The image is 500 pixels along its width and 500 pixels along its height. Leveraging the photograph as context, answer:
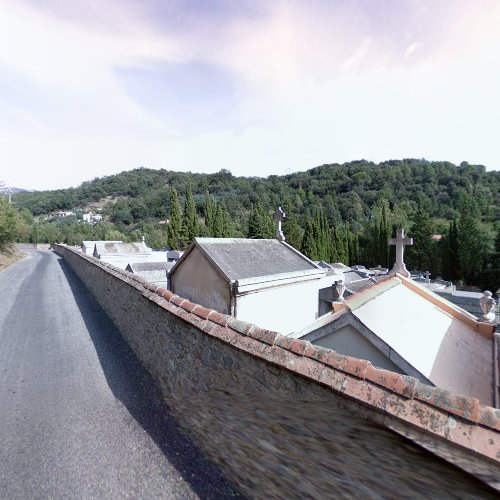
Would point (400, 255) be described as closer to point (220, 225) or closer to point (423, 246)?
point (423, 246)

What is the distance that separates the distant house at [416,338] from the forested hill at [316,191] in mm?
69786

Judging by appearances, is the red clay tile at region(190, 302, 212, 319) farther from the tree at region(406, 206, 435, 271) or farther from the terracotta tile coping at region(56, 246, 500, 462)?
the tree at region(406, 206, 435, 271)

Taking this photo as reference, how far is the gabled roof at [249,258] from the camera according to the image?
10305 millimetres

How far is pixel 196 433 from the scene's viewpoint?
13.6 ft

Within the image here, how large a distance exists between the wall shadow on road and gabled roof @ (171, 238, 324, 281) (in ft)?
11.8

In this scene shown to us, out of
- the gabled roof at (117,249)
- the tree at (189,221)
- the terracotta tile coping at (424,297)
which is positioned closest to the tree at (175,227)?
the tree at (189,221)

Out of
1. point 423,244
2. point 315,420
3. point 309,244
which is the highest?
point 423,244

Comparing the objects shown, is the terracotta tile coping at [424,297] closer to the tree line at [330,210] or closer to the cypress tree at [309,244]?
the cypress tree at [309,244]

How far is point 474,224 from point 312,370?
52003 mm

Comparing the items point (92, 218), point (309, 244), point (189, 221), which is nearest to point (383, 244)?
point (309, 244)

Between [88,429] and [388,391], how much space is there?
416 centimetres

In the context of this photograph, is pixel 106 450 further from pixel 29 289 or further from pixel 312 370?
pixel 29 289

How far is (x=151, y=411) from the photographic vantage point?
15.6 ft

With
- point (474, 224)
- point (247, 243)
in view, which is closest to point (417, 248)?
point (474, 224)
